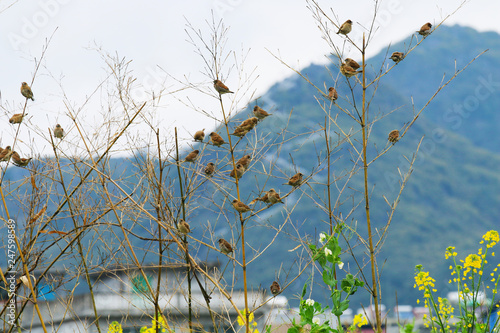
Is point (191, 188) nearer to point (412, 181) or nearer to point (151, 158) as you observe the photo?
point (151, 158)

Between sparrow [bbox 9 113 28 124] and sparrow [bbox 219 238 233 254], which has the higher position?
sparrow [bbox 9 113 28 124]

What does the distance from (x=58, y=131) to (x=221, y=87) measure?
4.39 ft

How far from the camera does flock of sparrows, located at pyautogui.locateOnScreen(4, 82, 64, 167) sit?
366 centimetres

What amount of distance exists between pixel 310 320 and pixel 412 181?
108871 millimetres

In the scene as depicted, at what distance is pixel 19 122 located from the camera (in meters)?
3.76

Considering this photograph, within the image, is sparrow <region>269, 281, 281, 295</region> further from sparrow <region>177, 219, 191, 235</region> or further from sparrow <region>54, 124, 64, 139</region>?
sparrow <region>54, 124, 64, 139</region>

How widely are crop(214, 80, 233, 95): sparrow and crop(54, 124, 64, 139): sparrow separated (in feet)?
4.19

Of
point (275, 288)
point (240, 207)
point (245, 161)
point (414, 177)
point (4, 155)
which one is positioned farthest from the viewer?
point (414, 177)

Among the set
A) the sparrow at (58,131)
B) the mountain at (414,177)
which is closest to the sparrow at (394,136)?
the sparrow at (58,131)

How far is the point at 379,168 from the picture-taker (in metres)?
102

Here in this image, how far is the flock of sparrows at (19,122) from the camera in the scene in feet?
12.0

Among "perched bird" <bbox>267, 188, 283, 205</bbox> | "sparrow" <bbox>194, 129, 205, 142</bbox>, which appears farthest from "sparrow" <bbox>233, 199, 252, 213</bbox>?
"sparrow" <bbox>194, 129, 205, 142</bbox>

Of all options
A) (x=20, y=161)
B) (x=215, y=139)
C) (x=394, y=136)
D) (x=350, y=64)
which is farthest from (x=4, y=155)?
(x=394, y=136)

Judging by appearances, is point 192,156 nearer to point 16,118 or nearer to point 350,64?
point 16,118
